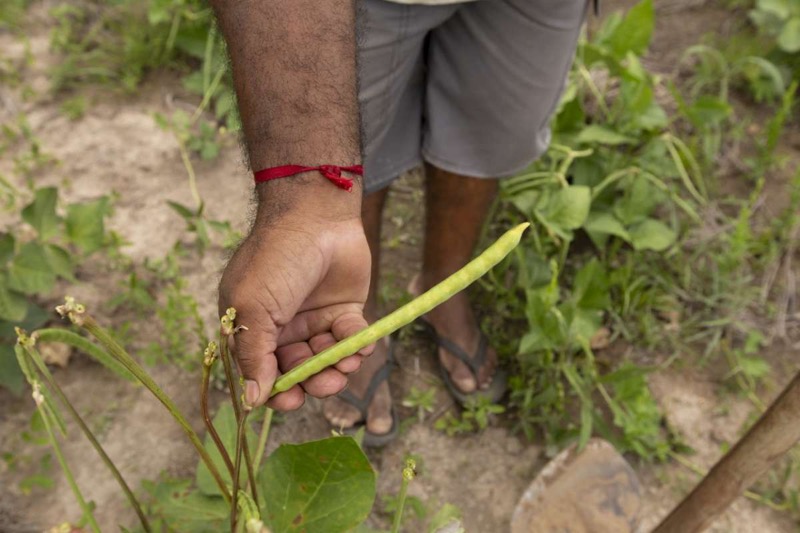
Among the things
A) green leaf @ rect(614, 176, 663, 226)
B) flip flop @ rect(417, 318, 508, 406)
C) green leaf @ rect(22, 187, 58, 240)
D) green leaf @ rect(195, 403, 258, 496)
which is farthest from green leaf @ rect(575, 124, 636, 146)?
green leaf @ rect(22, 187, 58, 240)

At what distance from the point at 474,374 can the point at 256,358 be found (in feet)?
4.30

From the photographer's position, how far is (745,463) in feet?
4.52

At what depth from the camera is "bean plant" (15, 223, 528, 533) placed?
0.92m

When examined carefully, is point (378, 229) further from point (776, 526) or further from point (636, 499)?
point (776, 526)

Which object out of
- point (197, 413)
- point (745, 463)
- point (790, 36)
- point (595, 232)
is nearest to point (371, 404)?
point (197, 413)

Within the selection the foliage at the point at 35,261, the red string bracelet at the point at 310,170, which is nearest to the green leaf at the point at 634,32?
the red string bracelet at the point at 310,170

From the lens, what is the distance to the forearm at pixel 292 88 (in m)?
1.15

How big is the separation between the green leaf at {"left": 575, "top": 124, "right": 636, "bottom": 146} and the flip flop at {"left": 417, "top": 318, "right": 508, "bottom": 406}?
32.1 inches

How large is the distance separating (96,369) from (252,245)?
139cm

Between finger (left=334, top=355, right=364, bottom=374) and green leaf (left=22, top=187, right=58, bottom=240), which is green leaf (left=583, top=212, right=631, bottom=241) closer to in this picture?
finger (left=334, top=355, right=364, bottom=374)

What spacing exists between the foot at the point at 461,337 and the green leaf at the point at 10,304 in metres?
1.21

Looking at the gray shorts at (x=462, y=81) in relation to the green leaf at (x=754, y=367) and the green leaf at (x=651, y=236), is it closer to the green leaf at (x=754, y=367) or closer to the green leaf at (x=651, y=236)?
the green leaf at (x=651, y=236)

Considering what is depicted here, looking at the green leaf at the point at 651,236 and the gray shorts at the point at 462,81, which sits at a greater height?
the gray shorts at the point at 462,81

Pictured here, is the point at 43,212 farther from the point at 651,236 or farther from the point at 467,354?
the point at 651,236
